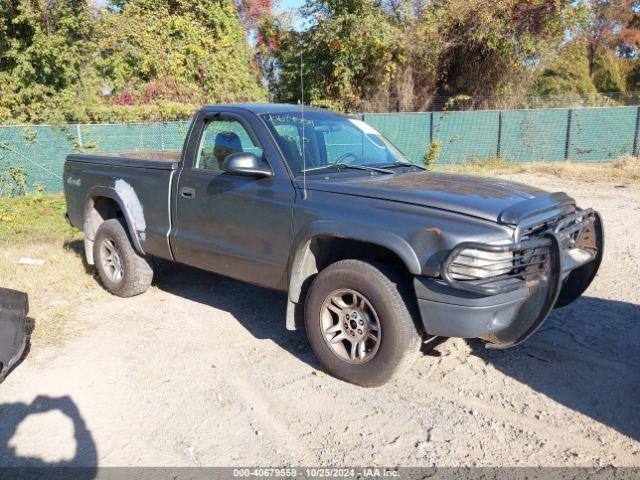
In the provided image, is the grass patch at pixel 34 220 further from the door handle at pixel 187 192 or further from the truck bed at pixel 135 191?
the door handle at pixel 187 192

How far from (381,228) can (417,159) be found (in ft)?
47.1

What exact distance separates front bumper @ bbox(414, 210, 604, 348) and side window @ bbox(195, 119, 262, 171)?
2.13 m

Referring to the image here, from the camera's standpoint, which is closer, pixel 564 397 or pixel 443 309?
pixel 443 309

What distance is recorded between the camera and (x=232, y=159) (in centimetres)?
415

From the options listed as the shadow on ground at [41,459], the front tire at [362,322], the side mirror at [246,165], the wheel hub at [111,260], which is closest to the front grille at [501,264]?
the front tire at [362,322]

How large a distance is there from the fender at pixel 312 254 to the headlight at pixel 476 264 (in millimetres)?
232

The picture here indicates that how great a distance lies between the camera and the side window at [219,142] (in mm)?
4781

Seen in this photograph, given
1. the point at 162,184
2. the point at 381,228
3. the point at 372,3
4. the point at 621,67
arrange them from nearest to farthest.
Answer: the point at 381,228, the point at 162,184, the point at 372,3, the point at 621,67

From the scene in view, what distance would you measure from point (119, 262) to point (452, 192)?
3.69m

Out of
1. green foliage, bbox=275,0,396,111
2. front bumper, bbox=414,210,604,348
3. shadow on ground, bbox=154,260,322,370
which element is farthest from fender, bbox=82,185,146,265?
green foliage, bbox=275,0,396,111

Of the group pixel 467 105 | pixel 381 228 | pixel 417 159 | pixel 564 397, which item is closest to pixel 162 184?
pixel 381 228

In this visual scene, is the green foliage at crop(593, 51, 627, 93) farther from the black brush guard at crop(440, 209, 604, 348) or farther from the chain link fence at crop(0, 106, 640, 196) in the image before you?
the black brush guard at crop(440, 209, 604, 348)

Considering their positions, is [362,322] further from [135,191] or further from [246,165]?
[135,191]

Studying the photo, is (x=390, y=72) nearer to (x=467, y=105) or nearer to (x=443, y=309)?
(x=467, y=105)
